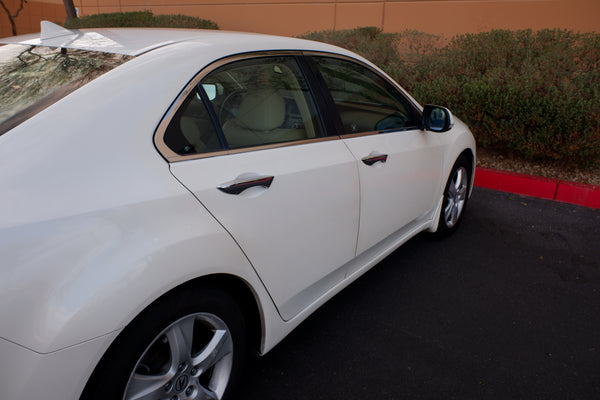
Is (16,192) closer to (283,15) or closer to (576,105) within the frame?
(576,105)

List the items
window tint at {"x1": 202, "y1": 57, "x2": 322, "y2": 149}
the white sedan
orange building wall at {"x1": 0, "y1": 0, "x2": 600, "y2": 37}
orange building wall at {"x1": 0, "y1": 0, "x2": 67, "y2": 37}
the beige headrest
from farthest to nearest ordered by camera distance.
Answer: orange building wall at {"x1": 0, "y1": 0, "x2": 67, "y2": 37} < orange building wall at {"x1": 0, "y1": 0, "x2": 600, "y2": 37} < the beige headrest < window tint at {"x1": 202, "y1": 57, "x2": 322, "y2": 149} < the white sedan

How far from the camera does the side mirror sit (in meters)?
2.96

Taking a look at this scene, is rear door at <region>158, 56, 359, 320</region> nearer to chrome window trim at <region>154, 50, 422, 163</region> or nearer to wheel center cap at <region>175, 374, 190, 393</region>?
chrome window trim at <region>154, 50, 422, 163</region>

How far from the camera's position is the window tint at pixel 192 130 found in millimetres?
1639

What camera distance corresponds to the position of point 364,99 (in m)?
2.75

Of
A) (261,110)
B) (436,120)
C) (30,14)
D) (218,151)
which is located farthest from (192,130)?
(30,14)

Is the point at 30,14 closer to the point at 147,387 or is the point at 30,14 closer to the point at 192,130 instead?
the point at 192,130

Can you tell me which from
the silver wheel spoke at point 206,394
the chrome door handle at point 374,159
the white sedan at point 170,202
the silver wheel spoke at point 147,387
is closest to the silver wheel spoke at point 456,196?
the white sedan at point 170,202

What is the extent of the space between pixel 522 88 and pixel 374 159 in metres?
3.45

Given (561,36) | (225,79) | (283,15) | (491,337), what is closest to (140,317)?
(225,79)

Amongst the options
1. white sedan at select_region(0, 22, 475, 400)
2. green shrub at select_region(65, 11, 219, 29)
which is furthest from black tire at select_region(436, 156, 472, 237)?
green shrub at select_region(65, 11, 219, 29)

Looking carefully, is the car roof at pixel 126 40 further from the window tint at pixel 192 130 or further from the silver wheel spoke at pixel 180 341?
the silver wheel spoke at pixel 180 341

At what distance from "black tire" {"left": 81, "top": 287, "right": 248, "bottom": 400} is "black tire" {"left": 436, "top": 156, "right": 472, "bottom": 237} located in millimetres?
2215

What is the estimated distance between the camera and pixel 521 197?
4.91m
